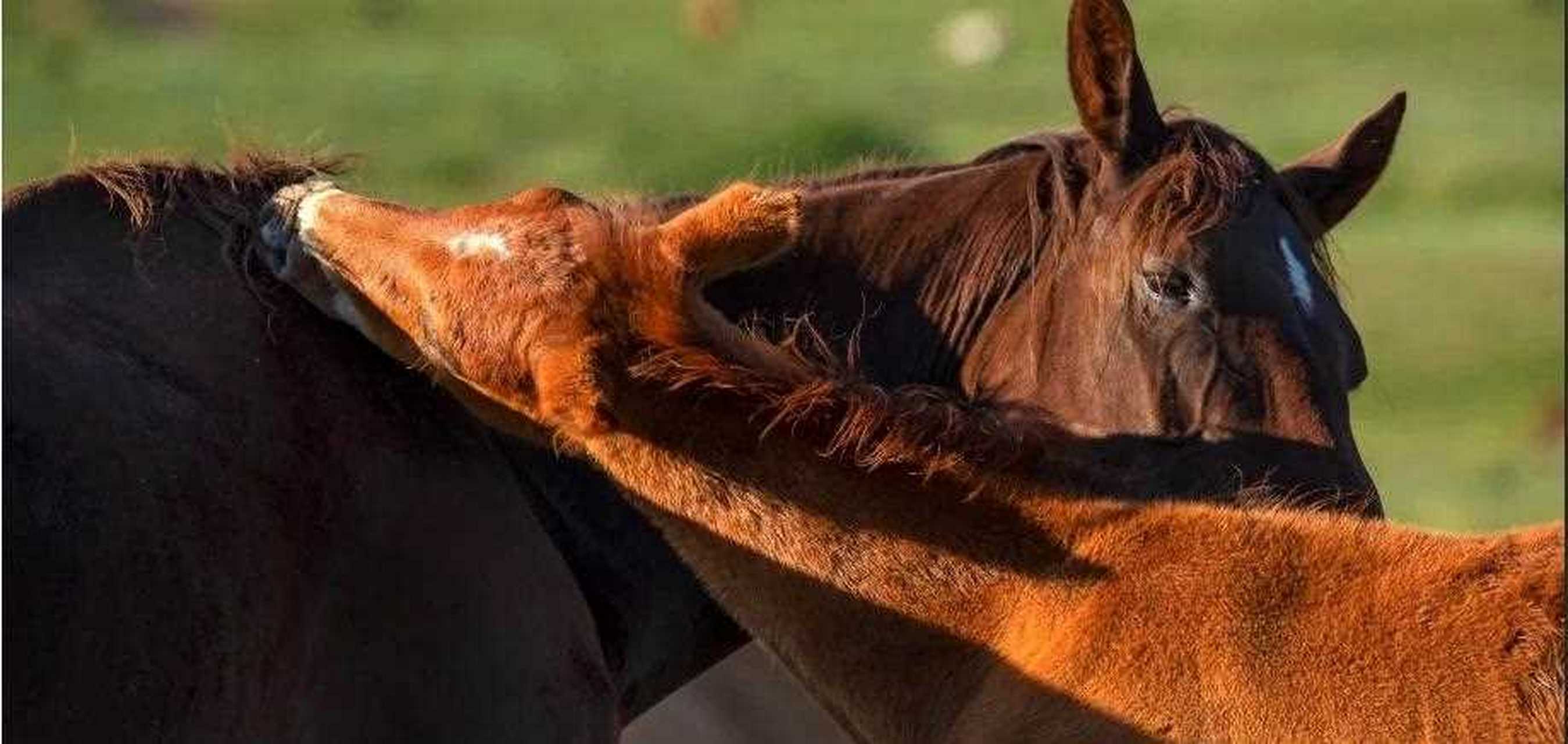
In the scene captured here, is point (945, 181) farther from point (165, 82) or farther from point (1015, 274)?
point (165, 82)

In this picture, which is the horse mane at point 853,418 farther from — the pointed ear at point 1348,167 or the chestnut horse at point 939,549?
the pointed ear at point 1348,167

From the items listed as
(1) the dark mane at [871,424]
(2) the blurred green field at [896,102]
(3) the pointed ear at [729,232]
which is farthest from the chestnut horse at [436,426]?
(2) the blurred green field at [896,102]

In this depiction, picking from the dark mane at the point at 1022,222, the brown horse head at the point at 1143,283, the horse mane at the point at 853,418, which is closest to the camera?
the horse mane at the point at 853,418

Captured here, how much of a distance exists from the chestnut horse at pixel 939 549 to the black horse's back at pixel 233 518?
352 mm

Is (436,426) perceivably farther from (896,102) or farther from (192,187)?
(896,102)

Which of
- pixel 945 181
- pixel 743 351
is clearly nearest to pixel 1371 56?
pixel 945 181

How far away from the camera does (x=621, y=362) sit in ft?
9.83

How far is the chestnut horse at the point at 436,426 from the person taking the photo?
3100 millimetres

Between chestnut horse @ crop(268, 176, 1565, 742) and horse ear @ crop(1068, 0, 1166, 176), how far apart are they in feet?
4.03

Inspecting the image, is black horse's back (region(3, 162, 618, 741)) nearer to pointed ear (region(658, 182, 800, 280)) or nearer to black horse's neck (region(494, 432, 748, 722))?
black horse's neck (region(494, 432, 748, 722))

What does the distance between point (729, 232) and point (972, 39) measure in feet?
67.1

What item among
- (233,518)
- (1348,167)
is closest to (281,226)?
(233,518)

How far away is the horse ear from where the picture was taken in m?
4.26

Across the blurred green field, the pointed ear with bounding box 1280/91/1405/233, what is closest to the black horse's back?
the pointed ear with bounding box 1280/91/1405/233
